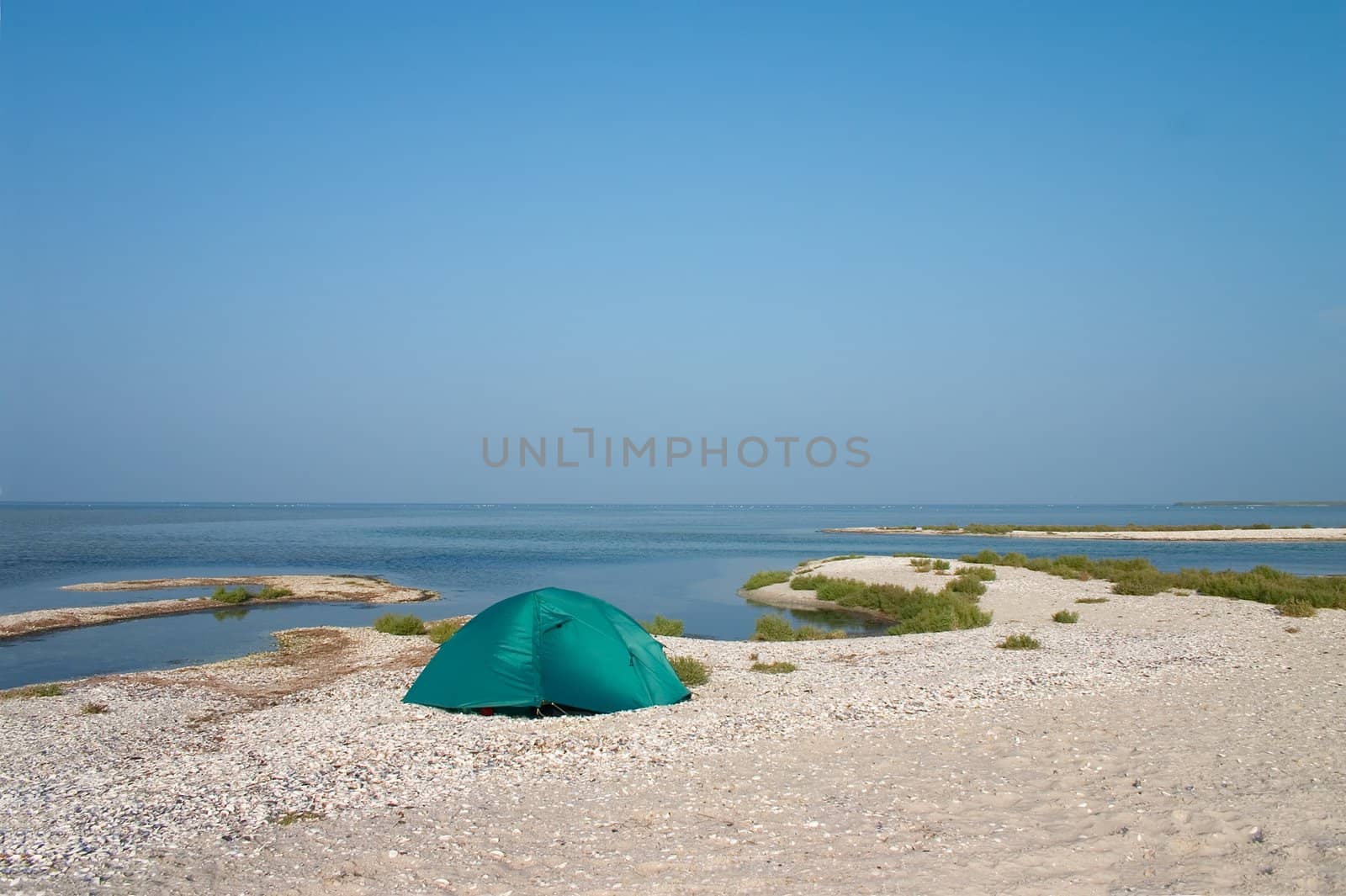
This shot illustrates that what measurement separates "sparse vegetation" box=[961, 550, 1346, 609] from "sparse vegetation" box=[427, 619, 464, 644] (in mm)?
21224

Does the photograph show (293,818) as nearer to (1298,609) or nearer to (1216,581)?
(1298,609)

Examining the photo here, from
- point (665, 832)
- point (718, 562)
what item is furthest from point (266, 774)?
point (718, 562)

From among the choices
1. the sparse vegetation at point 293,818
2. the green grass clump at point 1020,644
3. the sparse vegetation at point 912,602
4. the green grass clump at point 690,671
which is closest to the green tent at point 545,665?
the green grass clump at point 690,671

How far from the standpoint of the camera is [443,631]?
68.2 ft

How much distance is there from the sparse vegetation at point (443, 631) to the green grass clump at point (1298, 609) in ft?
66.6

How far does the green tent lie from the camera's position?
12.6 meters

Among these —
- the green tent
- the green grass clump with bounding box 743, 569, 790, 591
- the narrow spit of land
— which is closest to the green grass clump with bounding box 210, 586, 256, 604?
the green grass clump with bounding box 743, 569, 790, 591

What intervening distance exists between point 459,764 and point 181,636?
2002 cm

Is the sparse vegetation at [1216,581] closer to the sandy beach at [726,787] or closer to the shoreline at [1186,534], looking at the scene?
the sandy beach at [726,787]

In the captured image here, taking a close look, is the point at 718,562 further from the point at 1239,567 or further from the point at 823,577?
the point at 1239,567

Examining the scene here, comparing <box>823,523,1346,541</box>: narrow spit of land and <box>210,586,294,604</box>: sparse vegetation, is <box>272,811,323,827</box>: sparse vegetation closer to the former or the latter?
<box>210,586,294,604</box>: sparse vegetation

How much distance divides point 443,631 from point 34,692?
7.85 m

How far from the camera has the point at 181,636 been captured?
25797 millimetres

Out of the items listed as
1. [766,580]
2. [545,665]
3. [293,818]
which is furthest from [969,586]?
[293,818]
